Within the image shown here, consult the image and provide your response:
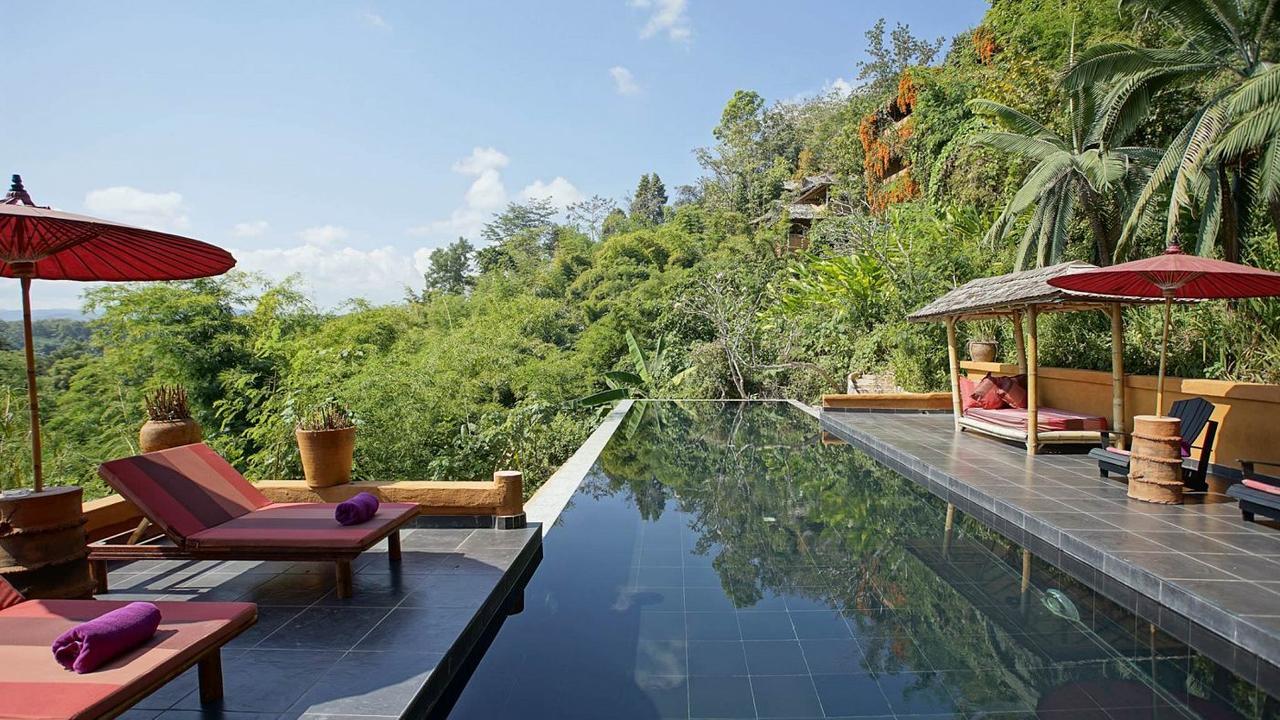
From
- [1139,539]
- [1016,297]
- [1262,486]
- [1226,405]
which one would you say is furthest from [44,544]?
[1226,405]

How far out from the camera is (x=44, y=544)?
118 inches

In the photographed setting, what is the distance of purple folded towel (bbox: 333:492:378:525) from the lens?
12.8ft

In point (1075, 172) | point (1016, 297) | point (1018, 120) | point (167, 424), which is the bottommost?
point (167, 424)

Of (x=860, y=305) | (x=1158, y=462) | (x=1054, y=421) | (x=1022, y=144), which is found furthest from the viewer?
(x=860, y=305)

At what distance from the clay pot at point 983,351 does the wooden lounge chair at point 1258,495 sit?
650cm

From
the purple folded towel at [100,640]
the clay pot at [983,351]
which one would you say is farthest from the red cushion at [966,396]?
the purple folded towel at [100,640]

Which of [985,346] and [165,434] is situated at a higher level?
[985,346]

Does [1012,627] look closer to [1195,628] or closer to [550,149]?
[1195,628]

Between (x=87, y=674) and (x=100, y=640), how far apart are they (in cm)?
10

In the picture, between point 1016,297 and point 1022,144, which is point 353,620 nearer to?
point 1016,297

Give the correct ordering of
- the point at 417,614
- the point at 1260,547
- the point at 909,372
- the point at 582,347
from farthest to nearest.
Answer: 1. the point at 582,347
2. the point at 909,372
3. the point at 1260,547
4. the point at 417,614

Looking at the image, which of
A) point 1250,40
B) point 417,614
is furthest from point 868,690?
point 1250,40

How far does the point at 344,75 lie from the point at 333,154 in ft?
11.4

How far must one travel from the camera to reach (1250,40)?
9.88 metres
